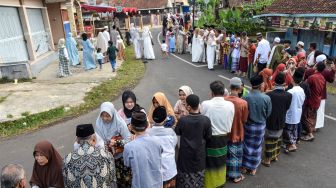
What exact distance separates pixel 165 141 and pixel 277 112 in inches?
93.1

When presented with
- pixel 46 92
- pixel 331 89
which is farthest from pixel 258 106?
pixel 46 92

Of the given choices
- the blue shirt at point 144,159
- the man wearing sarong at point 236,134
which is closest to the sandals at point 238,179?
the man wearing sarong at point 236,134

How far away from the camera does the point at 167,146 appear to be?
361cm

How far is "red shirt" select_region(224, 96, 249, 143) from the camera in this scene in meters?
4.41

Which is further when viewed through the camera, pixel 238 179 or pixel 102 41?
pixel 102 41

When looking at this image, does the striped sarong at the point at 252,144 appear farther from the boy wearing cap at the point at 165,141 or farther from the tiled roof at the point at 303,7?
the tiled roof at the point at 303,7

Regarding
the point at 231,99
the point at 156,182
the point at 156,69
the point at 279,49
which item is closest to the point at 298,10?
the point at 279,49

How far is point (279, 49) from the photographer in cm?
903

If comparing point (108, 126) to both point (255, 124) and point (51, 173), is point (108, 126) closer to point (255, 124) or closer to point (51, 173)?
point (51, 173)

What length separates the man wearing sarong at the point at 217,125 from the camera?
164 inches

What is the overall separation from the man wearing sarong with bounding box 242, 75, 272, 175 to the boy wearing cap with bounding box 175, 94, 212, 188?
105 cm

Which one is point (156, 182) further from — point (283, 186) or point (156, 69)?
point (156, 69)

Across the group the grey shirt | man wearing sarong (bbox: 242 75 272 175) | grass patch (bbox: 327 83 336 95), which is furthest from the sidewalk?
grass patch (bbox: 327 83 336 95)

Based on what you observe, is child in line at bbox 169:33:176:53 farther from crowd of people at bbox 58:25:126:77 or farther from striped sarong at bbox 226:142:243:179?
striped sarong at bbox 226:142:243:179
